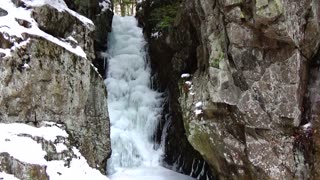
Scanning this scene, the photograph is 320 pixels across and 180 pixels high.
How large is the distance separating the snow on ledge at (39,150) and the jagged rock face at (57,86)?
0.18 metres

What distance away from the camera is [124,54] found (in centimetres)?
1549

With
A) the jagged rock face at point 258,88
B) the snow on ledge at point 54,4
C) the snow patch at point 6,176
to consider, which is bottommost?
the snow patch at point 6,176

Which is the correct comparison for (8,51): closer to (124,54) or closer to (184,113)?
(184,113)

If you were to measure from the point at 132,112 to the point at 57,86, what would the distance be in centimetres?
478

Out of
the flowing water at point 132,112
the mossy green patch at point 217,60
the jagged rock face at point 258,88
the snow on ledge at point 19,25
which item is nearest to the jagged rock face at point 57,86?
the snow on ledge at point 19,25

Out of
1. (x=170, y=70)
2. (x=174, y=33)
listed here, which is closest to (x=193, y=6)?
(x=174, y=33)

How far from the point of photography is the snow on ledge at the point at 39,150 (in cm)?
707

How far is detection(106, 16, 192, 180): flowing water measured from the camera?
1105 centimetres

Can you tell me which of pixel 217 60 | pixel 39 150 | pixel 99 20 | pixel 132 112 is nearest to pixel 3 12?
pixel 39 150

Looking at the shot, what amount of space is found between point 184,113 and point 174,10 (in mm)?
4707

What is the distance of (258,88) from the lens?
27.5 feet

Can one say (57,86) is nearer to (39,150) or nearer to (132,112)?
(39,150)

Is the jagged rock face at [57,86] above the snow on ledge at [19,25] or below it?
below

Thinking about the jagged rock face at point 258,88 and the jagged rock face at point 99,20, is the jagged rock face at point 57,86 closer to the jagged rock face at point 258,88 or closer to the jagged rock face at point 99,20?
the jagged rock face at point 258,88
